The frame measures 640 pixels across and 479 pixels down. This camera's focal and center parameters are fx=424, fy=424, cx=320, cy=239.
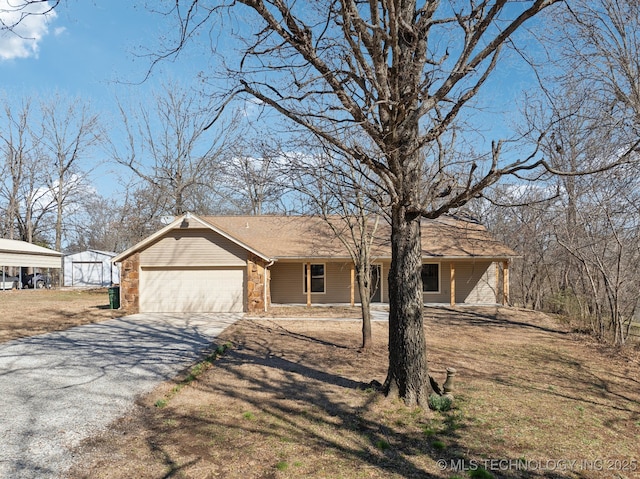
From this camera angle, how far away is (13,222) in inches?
1375

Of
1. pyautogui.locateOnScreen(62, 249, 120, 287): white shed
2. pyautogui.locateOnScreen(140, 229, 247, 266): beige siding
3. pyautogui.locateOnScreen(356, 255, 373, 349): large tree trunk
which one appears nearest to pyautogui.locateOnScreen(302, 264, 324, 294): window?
pyautogui.locateOnScreen(140, 229, 247, 266): beige siding

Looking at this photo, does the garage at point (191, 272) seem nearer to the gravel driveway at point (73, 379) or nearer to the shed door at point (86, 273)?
the gravel driveway at point (73, 379)

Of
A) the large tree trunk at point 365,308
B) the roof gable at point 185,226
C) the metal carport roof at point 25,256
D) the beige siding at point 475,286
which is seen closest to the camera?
the large tree trunk at point 365,308

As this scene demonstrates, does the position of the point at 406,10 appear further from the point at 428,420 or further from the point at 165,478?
the point at 165,478

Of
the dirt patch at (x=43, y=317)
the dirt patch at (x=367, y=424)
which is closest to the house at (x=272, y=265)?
the dirt patch at (x=43, y=317)

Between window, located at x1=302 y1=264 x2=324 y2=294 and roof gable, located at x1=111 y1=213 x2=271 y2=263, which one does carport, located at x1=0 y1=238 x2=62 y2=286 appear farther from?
window, located at x1=302 y1=264 x2=324 y2=294

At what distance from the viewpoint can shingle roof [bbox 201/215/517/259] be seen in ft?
56.0

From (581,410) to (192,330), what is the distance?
932cm

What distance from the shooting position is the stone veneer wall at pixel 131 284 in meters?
15.5

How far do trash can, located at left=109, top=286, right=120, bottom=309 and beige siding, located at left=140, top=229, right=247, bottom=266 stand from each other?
1.62 m

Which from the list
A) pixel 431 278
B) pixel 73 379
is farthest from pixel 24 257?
pixel 73 379

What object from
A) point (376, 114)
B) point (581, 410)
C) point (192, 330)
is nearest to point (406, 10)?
point (376, 114)

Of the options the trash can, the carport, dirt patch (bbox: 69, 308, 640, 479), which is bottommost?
dirt patch (bbox: 69, 308, 640, 479)

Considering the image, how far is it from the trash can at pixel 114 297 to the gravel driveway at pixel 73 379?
3.69 m
